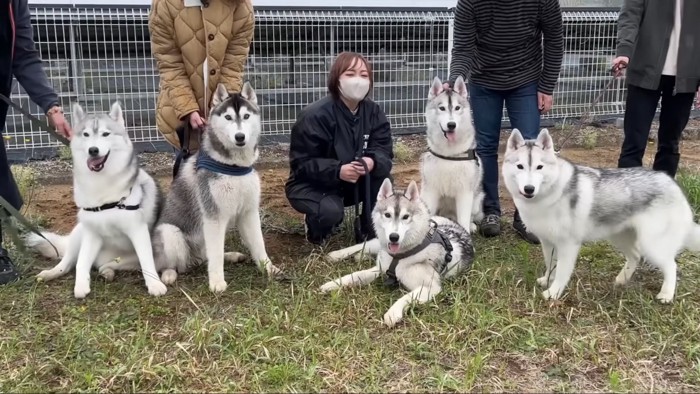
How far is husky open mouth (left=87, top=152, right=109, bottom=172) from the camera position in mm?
3277

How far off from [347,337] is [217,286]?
3.23 ft

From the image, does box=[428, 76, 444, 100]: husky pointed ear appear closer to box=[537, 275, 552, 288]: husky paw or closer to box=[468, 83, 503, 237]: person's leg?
box=[468, 83, 503, 237]: person's leg

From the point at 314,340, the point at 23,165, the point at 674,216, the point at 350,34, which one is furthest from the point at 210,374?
the point at 350,34

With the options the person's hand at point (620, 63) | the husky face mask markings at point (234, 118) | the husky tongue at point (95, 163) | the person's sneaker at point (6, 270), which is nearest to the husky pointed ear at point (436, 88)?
the person's hand at point (620, 63)

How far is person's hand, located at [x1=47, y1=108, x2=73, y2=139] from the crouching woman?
141 centimetres

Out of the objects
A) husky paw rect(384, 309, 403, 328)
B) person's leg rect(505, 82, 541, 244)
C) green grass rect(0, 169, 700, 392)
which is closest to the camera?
green grass rect(0, 169, 700, 392)

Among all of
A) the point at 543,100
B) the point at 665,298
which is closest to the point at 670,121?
the point at 543,100

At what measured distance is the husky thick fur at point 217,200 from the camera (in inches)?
136

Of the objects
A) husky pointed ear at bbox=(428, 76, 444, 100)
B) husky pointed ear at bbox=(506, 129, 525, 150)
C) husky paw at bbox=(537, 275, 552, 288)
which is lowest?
husky paw at bbox=(537, 275, 552, 288)

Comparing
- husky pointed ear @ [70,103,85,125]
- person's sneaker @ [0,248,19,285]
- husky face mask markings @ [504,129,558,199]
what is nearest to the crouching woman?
husky face mask markings @ [504,129,558,199]

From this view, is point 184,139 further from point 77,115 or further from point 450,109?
point 450,109

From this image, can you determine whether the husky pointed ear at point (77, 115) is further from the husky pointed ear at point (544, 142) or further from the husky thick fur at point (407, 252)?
the husky pointed ear at point (544, 142)

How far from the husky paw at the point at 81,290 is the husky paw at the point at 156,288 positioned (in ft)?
1.05

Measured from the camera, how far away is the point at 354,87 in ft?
13.1
